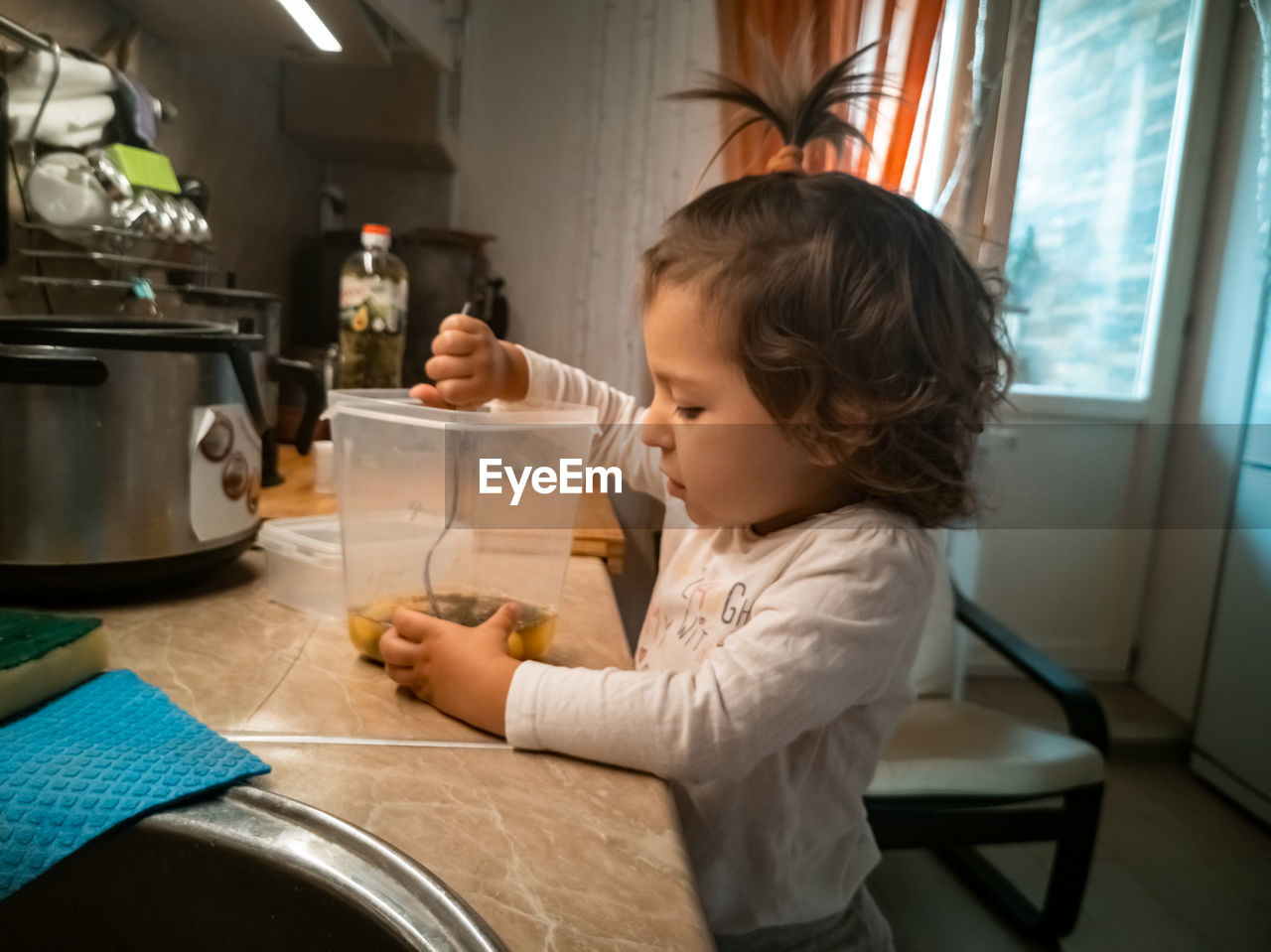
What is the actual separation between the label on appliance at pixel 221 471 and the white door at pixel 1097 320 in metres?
1.46

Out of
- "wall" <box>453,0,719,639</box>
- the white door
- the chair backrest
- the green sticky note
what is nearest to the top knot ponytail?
"wall" <box>453,0,719,639</box>

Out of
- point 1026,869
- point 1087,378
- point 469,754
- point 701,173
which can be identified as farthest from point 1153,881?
point 469,754

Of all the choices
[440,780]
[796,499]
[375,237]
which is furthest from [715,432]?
[375,237]

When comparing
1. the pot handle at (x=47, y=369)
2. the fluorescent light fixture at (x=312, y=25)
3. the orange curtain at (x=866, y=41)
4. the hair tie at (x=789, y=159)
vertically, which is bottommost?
the pot handle at (x=47, y=369)

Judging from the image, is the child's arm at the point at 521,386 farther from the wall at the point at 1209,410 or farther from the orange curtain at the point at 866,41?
the wall at the point at 1209,410

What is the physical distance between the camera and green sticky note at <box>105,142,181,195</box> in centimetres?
88

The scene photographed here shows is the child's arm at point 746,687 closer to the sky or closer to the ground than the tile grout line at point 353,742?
closer to the sky

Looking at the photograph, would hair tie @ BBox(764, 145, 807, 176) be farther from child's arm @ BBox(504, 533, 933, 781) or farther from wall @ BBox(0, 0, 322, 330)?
wall @ BBox(0, 0, 322, 330)

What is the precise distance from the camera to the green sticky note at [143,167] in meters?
0.88

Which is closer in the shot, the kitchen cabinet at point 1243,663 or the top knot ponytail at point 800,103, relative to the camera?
the top knot ponytail at point 800,103

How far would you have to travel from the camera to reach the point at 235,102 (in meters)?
1.31

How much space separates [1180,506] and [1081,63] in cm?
102

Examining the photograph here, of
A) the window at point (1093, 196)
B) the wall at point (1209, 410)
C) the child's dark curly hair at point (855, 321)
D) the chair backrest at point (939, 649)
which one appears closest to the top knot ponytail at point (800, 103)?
the child's dark curly hair at point (855, 321)

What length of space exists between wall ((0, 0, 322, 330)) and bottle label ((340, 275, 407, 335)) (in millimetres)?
258
